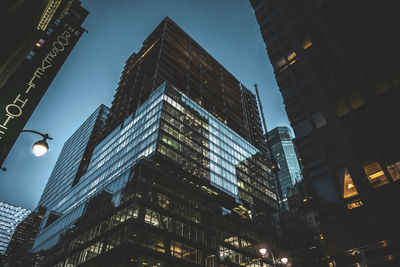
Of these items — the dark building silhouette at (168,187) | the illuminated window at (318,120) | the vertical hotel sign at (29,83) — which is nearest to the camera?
the vertical hotel sign at (29,83)

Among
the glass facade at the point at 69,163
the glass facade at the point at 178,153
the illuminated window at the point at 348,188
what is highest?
the glass facade at the point at 69,163

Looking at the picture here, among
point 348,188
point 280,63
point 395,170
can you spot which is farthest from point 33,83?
point 280,63

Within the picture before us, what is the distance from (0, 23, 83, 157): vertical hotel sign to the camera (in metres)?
10.6

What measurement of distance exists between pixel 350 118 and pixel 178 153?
5541 centimetres

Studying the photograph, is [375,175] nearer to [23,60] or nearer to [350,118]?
[350,118]

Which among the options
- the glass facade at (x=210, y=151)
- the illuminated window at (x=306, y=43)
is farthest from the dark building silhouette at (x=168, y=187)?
the illuminated window at (x=306, y=43)

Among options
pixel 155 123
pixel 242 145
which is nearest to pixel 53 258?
pixel 155 123

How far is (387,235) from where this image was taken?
14.5 meters

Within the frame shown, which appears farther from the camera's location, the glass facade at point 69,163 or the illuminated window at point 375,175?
the glass facade at point 69,163

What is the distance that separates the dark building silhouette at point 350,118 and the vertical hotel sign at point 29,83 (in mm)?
18356

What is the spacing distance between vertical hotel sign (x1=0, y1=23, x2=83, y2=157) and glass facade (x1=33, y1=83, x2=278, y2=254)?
4933 centimetres

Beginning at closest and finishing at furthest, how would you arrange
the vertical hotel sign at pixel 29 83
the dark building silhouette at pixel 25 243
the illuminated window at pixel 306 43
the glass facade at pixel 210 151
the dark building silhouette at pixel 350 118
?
the vertical hotel sign at pixel 29 83, the dark building silhouette at pixel 350 118, the illuminated window at pixel 306 43, the dark building silhouette at pixel 25 243, the glass facade at pixel 210 151

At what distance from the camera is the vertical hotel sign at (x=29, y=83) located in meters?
10.6

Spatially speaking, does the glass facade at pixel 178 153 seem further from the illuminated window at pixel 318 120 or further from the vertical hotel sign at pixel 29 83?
the vertical hotel sign at pixel 29 83
